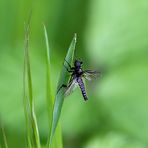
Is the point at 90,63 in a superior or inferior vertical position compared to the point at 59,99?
superior

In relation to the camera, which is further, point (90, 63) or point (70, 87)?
point (90, 63)

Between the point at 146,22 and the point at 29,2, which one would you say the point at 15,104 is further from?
the point at 146,22

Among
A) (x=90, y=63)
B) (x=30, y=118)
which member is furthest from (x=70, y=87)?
(x=90, y=63)

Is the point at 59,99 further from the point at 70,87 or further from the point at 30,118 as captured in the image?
the point at 70,87

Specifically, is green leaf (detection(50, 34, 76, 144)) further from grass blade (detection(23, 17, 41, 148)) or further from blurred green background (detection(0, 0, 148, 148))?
blurred green background (detection(0, 0, 148, 148))

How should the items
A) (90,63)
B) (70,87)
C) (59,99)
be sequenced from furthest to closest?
(90,63) < (70,87) < (59,99)

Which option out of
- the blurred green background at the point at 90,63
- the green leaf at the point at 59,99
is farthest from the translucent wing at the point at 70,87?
the blurred green background at the point at 90,63

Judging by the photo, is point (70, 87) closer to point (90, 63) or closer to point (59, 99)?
point (59, 99)

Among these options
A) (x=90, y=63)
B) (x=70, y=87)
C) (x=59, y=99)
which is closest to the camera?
(x=59, y=99)

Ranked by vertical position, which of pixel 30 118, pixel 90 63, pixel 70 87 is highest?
pixel 90 63
